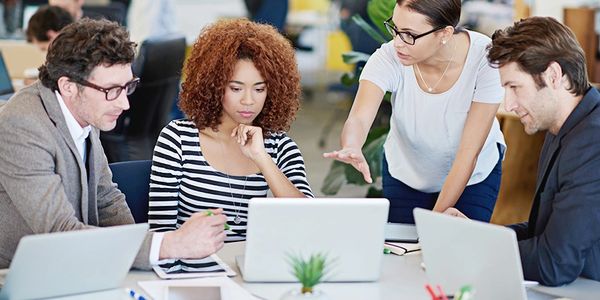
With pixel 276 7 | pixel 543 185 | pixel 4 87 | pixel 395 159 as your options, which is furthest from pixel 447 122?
pixel 276 7

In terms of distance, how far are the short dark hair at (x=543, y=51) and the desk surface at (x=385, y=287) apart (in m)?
0.49

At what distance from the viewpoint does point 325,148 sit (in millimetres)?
7605

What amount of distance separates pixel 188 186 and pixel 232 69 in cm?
37

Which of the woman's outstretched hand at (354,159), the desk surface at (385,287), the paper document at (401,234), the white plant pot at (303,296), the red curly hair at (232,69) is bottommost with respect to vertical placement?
the paper document at (401,234)

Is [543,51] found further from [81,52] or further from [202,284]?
[81,52]

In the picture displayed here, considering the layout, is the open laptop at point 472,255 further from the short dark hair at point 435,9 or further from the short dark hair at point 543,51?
the short dark hair at point 435,9

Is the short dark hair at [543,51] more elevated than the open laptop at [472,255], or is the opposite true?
the short dark hair at [543,51]

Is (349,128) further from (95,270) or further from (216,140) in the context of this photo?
(95,270)

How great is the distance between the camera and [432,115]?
317cm

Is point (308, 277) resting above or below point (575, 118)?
below

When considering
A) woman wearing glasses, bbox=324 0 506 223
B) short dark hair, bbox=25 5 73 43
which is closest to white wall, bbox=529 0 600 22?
short dark hair, bbox=25 5 73 43

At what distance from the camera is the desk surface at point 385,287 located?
7.73 feet

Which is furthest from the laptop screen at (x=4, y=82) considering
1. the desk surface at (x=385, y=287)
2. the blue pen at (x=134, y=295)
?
the blue pen at (x=134, y=295)

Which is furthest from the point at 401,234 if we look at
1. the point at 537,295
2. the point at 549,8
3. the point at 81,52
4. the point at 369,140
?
the point at 549,8
